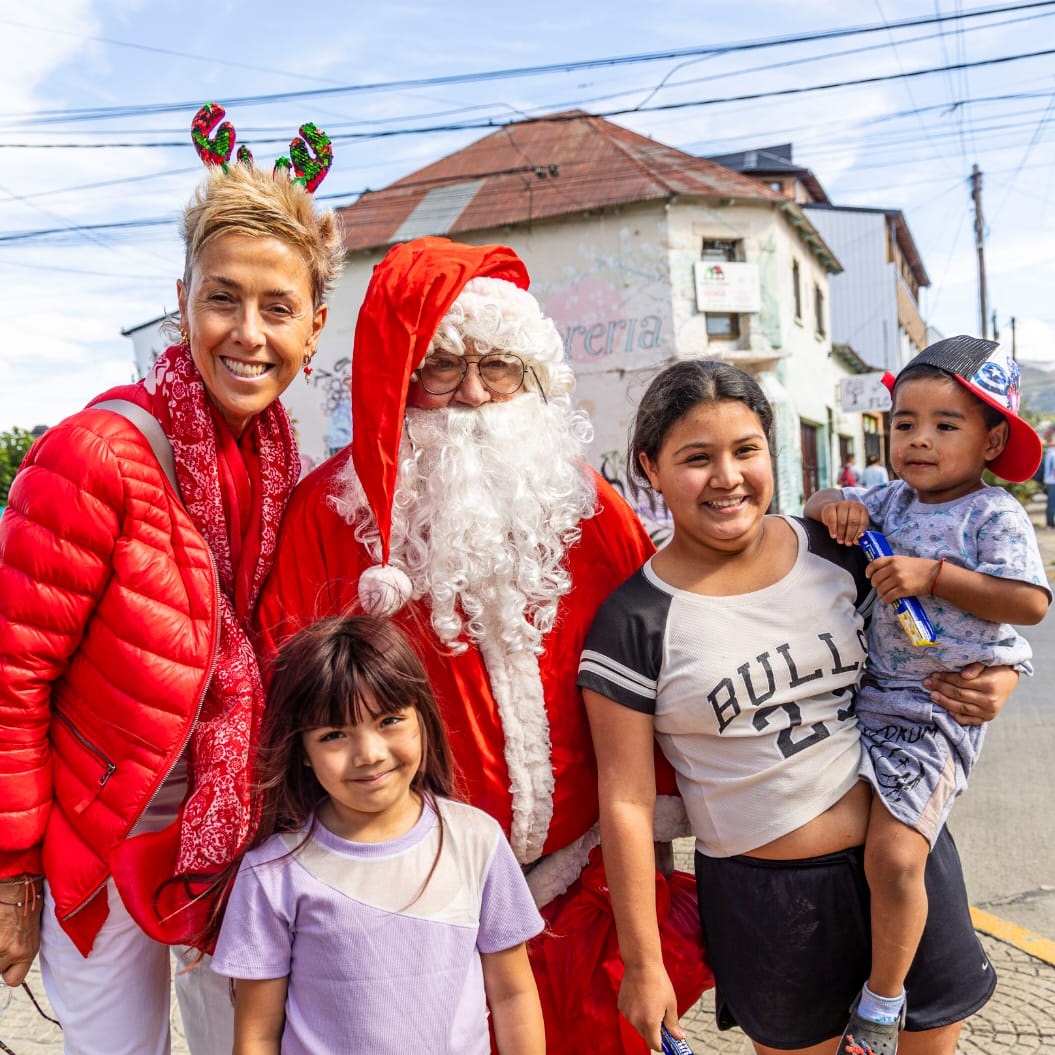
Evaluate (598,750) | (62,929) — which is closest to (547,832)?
(598,750)

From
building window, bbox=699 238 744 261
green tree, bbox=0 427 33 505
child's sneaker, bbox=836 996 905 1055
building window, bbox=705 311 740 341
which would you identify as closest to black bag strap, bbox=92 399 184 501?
child's sneaker, bbox=836 996 905 1055

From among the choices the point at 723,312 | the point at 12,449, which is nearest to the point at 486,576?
the point at 12,449

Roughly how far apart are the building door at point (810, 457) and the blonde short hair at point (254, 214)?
18.6m

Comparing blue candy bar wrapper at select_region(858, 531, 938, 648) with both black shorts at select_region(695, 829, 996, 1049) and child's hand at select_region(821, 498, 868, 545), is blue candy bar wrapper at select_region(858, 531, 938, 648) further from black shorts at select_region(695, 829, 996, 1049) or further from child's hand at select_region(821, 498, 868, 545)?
black shorts at select_region(695, 829, 996, 1049)

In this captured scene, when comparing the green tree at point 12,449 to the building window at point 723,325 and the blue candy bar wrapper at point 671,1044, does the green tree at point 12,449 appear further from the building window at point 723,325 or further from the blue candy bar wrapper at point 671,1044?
the blue candy bar wrapper at point 671,1044

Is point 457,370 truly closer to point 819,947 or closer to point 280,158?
point 280,158

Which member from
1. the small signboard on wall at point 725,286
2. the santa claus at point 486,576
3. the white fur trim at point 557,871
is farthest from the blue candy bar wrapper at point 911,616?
the small signboard on wall at point 725,286

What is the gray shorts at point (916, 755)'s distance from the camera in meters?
1.85

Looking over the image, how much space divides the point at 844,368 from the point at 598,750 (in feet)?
80.3

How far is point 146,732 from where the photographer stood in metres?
1.82

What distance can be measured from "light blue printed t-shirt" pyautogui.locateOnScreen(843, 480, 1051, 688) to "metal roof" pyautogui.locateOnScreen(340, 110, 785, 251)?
15.3m

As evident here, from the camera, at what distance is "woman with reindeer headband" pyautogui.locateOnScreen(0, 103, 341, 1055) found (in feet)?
5.87

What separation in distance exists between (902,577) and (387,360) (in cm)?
117

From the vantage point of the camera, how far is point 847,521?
202 centimetres
